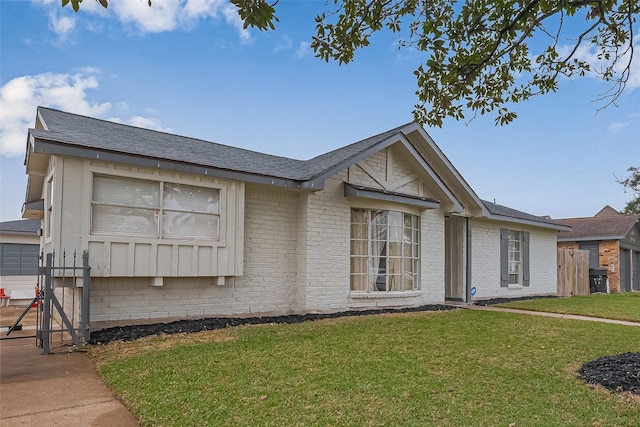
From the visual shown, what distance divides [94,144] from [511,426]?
6.95 metres

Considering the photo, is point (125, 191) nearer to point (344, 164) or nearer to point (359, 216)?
point (344, 164)

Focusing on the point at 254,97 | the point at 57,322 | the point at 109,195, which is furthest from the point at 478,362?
the point at 254,97

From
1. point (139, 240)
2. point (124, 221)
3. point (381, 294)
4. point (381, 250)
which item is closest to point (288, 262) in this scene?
point (381, 250)

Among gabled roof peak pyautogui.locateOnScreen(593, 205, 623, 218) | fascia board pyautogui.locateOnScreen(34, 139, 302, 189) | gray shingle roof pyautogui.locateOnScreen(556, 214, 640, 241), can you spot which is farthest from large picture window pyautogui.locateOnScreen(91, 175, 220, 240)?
gabled roof peak pyautogui.locateOnScreen(593, 205, 623, 218)

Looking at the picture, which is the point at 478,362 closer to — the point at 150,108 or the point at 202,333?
the point at 202,333

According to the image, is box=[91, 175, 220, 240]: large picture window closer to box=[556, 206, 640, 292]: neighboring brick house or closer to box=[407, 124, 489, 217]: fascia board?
box=[407, 124, 489, 217]: fascia board

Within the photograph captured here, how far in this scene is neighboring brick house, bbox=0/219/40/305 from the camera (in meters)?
15.7

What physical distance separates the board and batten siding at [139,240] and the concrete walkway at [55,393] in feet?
5.30

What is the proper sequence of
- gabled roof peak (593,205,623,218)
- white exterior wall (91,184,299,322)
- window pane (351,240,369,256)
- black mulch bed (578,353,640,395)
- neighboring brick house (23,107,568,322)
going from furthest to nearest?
gabled roof peak (593,205,623,218) < window pane (351,240,369,256) < white exterior wall (91,184,299,322) < neighboring brick house (23,107,568,322) < black mulch bed (578,353,640,395)

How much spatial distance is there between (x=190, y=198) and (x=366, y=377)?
5074 millimetres

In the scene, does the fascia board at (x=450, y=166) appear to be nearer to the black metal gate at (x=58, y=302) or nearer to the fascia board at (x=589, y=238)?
the black metal gate at (x=58, y=302)

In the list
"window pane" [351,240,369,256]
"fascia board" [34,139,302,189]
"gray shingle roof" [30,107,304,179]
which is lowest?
"window pane" [351,240,369,256]

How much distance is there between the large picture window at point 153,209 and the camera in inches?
298

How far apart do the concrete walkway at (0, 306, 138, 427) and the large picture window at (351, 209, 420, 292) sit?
6.24 metres
